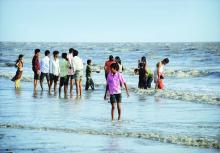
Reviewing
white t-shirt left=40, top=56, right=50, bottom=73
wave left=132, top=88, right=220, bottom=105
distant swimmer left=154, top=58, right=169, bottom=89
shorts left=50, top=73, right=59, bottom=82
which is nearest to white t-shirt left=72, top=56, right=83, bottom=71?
shorts left=50, top=73, right=59, bottom=82

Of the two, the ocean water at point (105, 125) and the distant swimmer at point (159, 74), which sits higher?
the distant swimmer at point (159, 74)

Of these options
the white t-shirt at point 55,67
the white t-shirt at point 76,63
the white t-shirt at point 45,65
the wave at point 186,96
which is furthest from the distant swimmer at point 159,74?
the white t-shirt at point 45,65

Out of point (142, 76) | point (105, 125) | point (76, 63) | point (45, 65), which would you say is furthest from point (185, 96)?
point (105, 125)

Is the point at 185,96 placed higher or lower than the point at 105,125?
lower

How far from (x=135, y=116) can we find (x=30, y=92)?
8.15 meters

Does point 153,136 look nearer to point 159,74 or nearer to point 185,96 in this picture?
point 185,96

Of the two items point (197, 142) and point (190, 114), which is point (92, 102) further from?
point (197, 142)

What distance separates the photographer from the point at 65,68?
18.6 metres

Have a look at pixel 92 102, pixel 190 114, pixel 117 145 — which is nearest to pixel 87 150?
pixel 117 145

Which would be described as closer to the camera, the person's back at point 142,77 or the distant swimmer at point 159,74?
the distant swimmer at point 159,74

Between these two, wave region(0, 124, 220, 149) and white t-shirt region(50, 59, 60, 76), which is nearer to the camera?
wave region(0, 124, 220, 149)

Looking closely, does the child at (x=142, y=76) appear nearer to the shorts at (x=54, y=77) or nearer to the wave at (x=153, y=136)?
the shorts at (x=54, y=77)

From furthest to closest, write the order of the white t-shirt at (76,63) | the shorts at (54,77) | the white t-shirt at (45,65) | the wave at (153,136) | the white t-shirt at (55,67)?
the white t-shirt at (45,65)
the shorts at (54,77)
the white t-shirt at (55,67)
the white t-shirt at (76,63)
the wave at (153,136)

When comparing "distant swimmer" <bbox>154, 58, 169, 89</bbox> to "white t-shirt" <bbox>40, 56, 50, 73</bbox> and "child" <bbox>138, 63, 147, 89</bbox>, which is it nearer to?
"child" <bbox>138, 63, 147, 89</bbox>
